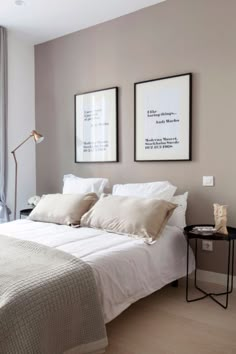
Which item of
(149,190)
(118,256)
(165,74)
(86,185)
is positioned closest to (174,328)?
(118,256)

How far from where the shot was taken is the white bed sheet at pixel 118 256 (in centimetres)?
206

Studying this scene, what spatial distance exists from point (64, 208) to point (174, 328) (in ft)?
4.83

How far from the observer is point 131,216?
8.83 ft

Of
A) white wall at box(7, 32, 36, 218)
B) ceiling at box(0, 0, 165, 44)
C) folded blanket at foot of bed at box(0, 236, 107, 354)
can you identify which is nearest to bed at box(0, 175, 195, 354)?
folded blanket at foot of bed at box(0, 236, 107, 354)

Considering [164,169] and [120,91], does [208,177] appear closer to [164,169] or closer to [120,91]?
[164,169]

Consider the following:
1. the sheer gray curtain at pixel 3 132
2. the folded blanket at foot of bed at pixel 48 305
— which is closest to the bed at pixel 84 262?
the folded blanket at foot of bed at pixel 48 305

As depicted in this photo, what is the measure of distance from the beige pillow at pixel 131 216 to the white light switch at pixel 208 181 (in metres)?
0.46

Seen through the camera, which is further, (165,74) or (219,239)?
(165,74)

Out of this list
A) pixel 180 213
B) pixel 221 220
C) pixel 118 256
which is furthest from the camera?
pixel 180 213

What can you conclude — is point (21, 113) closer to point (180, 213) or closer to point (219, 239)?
point (180, 213)

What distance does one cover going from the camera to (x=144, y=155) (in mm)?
3457

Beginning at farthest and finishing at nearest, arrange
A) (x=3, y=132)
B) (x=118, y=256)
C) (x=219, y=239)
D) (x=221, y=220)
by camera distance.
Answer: (x=3, y=132) < (x=221, y=220) < (x=219, y=239) < (x=118, y=256)

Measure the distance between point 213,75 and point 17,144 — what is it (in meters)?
A: 2.60

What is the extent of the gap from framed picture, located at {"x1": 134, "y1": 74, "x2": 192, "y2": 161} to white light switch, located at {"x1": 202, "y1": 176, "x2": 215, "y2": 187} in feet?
0.84
